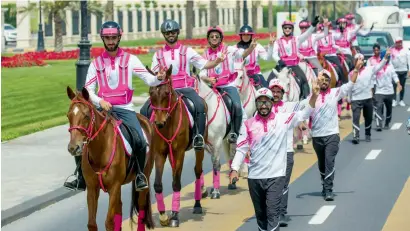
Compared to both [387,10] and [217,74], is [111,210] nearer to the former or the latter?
[217,74]

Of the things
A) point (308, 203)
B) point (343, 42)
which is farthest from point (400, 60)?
point (308, 203)

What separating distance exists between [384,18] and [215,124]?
139 ft

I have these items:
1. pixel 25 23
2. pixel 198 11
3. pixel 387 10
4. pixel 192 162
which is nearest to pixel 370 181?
pixel 192 162

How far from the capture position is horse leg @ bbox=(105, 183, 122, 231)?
12.4 meters

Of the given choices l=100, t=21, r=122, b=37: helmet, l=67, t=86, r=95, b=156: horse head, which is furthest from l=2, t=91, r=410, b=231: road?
l=67, t=86, r=95, b=156: horse head

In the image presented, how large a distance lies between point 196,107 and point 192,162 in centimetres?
607

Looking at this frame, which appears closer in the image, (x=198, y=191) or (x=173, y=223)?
(x=173, y=223)

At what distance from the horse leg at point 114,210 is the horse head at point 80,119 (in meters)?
0.93

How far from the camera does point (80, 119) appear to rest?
11.6 metres

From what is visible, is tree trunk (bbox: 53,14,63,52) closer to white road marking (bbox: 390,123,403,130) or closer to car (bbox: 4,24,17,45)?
car (bbox: 4,24,17,45)

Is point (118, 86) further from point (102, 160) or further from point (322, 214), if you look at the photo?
point (322, 214)

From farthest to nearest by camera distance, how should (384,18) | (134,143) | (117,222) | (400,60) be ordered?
1. (384,18)
2. (400,60)
3. (134,143)
4. (117,222)

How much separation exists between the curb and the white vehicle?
135 ft

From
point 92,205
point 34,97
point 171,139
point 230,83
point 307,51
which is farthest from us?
point 34,97
